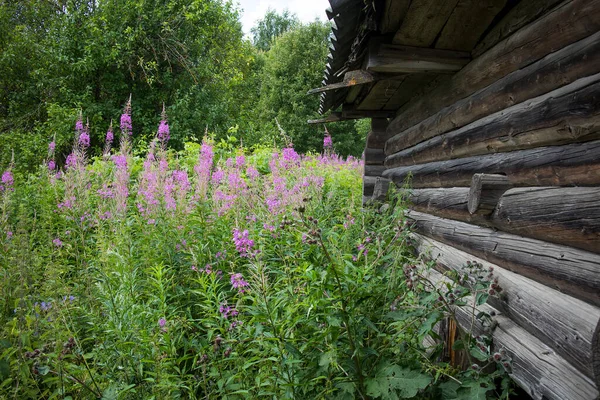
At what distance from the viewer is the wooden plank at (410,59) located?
320 cm

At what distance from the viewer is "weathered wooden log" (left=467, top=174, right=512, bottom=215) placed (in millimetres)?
2541

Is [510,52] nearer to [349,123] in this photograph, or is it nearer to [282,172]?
[282,172]

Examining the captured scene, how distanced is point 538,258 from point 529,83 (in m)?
0.97

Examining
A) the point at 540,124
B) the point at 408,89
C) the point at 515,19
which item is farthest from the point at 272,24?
the point at 540,124

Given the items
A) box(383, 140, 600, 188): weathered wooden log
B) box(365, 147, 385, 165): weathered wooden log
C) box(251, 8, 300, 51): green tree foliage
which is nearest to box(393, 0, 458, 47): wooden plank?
box(383, 140, 600, 188): weathered wooden log

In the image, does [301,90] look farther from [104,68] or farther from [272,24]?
[272,24]

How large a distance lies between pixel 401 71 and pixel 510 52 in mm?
919

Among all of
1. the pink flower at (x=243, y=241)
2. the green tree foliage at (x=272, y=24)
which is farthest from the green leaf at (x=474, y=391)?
the green tree foliage at (x=272, y=24)

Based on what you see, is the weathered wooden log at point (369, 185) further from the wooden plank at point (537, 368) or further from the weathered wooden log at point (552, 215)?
the wooden plank at point (537, 368)

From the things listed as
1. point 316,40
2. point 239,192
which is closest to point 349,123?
point 316,40

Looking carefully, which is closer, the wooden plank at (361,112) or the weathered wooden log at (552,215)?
the weathered wooden log at (552,215)

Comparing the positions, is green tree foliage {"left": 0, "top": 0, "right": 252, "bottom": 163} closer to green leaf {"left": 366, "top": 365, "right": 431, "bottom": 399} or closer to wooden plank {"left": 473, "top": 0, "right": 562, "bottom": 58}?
wooden plank {"left": 473, "top": 0, "right": 562, "bottom": 58}

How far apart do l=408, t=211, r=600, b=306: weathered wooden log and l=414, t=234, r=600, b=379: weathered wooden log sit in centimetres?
4

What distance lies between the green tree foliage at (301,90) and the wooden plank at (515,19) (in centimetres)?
1951
